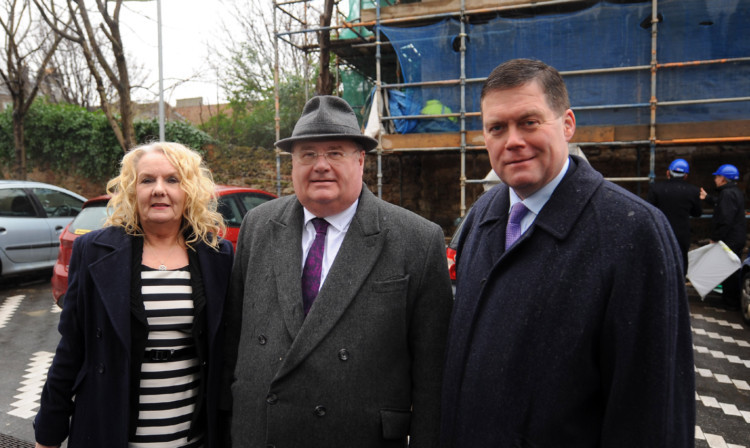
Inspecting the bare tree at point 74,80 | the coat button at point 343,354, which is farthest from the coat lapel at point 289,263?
the bare tree at point 74,80

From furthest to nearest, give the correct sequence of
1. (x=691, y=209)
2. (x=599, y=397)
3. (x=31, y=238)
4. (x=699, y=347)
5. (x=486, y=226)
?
(x=31, y=238), (x=691, y=209), (x=699, y=347), (x=486, y=226), (x=599, y=397)

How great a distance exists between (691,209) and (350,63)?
8.95 metres

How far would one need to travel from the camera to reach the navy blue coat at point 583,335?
1.28 m

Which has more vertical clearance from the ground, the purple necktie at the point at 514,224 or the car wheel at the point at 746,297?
the purple necktie at the point at 514,224

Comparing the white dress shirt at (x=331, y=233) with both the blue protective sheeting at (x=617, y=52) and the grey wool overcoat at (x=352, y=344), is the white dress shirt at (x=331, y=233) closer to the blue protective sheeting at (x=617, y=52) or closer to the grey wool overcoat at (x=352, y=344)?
the grey wool overcoat at (x=352, y=344)

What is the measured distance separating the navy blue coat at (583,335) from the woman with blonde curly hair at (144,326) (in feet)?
3.52

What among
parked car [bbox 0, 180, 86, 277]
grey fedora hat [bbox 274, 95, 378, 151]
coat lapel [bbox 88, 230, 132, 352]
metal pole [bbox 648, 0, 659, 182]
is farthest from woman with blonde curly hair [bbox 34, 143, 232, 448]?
metal pole [bbox 648, 0, 659, 182]

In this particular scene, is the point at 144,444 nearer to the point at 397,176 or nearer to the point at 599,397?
the point at 599,397

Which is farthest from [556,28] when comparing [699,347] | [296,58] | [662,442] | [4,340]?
[296,58]

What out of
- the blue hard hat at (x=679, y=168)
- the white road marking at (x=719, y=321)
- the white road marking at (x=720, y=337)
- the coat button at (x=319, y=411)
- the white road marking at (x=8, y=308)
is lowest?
the white road marking at (x=720, y=337)

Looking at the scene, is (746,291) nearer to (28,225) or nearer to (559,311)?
(559,311)

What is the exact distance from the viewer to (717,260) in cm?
679

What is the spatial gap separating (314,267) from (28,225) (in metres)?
7.97

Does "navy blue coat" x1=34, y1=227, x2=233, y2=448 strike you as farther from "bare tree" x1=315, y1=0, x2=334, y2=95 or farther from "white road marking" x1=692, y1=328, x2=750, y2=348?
"bare tree" x1=315, y1=0, x2=334, y2=95
